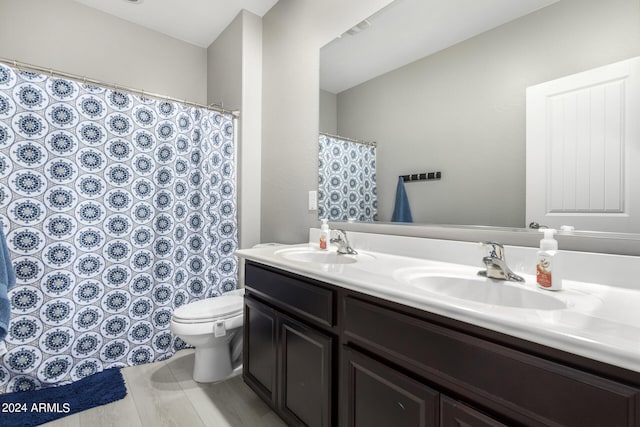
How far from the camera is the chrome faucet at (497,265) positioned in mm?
958

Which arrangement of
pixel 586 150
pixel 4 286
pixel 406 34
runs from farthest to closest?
pixel 406 34 → pixel 4 286 → pixel 586 150

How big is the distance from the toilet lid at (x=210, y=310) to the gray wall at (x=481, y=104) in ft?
3.47

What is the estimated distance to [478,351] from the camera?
0.67 m

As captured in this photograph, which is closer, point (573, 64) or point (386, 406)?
point (386, 406)

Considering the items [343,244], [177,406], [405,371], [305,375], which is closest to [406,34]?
[343,244]

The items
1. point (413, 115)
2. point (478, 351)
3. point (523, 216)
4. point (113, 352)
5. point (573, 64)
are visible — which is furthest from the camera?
point (113, 352)

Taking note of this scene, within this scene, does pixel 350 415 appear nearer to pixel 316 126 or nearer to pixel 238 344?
pixel 238 344

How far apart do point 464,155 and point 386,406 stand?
955 mm

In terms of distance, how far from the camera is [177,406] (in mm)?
1562

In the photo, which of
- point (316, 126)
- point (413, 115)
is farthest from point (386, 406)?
point (316, 126)

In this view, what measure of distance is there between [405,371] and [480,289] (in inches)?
14.9

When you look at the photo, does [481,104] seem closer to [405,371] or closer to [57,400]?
[405,371]

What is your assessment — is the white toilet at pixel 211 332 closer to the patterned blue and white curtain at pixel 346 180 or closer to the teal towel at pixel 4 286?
the teal towel at pixel 4 286

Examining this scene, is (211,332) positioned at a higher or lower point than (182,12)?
lower
